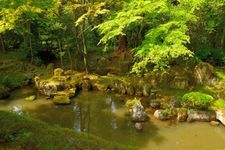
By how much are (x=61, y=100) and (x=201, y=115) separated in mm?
8375

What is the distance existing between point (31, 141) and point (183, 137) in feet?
31.4

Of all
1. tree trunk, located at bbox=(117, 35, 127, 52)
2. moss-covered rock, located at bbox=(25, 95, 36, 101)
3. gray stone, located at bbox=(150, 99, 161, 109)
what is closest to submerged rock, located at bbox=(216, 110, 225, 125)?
gray stone, located at bbox=(150, 99, 161, 109)

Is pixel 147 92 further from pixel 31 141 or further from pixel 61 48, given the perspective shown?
pixel 31 141

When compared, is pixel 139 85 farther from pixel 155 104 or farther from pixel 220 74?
Answer: pixel 220 74

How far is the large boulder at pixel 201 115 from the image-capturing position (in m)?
18.6

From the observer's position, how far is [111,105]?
21.5 metres

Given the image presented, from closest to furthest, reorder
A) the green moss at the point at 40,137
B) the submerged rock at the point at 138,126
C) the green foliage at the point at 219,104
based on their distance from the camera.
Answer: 1. the green moss at the point at 40,137
2. the submerged rock at the point at 138,126
3. the green foliage at the point at 219,104

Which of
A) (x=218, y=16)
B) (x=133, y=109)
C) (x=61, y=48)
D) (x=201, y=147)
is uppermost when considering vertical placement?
(x=218, y=16)

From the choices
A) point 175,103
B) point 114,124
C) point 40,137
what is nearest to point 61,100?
point 114,124

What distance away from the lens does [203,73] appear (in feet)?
74.5

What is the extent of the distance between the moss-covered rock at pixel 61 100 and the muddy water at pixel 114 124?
31cm

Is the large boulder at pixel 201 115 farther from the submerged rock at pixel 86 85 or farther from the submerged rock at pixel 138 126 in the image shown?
the submerged rock at pixel 86 85

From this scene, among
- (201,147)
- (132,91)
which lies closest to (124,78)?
(132,91)

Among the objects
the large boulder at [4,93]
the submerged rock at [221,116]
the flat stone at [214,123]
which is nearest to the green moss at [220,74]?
the submerged rock at [221,116]
